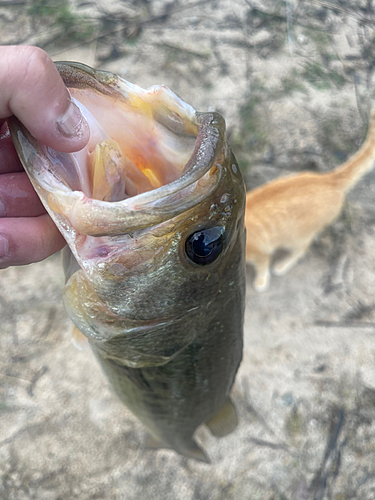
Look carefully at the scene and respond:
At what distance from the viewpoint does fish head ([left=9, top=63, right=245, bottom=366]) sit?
0.97 m

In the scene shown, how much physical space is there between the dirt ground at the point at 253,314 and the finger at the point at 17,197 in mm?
1942

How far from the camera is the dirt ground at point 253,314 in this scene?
269 cm

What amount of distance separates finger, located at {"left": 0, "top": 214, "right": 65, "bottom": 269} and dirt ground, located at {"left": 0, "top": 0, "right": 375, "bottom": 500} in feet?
6.29

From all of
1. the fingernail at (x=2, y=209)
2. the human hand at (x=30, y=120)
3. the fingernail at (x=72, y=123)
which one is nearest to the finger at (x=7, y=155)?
the human hand at (x=30, y=120)

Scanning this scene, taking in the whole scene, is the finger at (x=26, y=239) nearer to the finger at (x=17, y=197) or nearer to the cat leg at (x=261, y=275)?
the finger at (x=17, y=197)

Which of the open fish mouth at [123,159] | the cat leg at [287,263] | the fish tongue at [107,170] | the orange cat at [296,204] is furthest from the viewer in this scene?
the cat leg at [287,263]

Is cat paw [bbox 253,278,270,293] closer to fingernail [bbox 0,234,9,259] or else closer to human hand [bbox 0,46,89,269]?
human hand [bbox 0,46,89,269]

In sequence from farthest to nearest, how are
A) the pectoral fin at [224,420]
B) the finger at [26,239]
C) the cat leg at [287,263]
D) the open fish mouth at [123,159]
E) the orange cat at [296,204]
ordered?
the cat leg at [287,263]
the orange cat at [296,204]
the pectoral fin at [224,420]
the finger at [26,239]
the open fish mouth at [123,159]

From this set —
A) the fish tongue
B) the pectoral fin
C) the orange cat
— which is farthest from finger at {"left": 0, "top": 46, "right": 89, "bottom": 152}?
the orange cat

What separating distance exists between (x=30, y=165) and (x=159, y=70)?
333 cm

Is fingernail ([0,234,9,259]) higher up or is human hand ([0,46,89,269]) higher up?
human hand ([0,46,89,269])

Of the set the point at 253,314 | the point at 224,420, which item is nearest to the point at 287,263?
the point at 253,314

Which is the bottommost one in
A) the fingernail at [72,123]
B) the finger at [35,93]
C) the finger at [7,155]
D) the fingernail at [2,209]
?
the fingernail at [2,209]

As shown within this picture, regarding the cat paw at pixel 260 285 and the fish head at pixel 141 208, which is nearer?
the fish head at pixel 141 208
